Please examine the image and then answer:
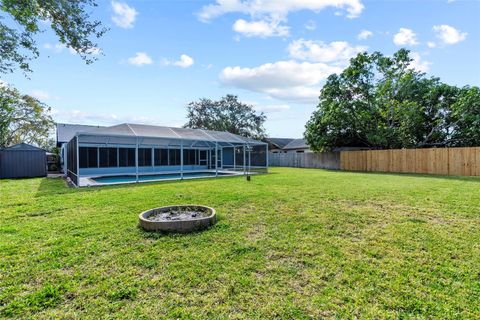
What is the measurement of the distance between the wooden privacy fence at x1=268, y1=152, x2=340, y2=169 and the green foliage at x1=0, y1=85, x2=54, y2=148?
71.0ft

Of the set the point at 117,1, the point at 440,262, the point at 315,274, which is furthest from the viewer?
the point at 117,1

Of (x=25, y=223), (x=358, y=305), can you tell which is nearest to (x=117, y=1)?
(x=25, y=223)

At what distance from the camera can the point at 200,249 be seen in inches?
133

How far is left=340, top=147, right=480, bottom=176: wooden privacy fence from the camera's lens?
12.9m

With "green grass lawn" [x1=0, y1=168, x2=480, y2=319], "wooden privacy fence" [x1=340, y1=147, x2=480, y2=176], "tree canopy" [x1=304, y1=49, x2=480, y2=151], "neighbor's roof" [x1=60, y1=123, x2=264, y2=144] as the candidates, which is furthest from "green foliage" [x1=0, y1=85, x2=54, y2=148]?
"wooden privacy fence" [x1=340, y1=147, x2=480, y2=176]

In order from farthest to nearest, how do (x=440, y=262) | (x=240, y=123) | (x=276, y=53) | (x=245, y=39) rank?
(x=240, y=123)
(x=276, y=53)
(x=245, y=39)
(x=440, y=262)

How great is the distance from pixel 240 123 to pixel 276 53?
60.3ft

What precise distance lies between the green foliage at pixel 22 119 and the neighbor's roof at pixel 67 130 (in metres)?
3.87

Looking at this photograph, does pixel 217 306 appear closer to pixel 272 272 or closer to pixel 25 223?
pixel 272 272

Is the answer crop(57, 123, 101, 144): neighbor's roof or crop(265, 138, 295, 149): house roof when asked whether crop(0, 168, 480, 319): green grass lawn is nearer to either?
crop(57, 123, 101, 144): neighbor's roof

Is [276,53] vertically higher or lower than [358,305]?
higher

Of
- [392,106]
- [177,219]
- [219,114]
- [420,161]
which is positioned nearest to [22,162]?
[177,219]

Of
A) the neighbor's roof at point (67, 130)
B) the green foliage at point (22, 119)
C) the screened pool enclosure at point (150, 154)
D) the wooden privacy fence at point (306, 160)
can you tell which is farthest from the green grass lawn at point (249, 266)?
the green foliage at point (22, 119)

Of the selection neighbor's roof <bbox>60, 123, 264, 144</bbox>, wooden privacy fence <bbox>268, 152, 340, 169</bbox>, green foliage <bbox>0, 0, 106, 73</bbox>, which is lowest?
wooden privacy fence <bbox>268, 152, 340, 169</bbox>
